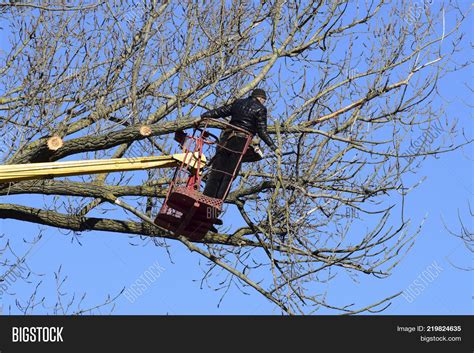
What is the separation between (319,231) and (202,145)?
3.12m

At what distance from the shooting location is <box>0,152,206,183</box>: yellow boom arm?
458 inches

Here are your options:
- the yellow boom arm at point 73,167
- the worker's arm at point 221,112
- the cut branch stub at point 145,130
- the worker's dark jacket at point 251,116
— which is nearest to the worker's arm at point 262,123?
the worker's dark jacket at point 251,116

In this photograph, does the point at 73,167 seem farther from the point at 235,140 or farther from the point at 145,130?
the point at 235,140

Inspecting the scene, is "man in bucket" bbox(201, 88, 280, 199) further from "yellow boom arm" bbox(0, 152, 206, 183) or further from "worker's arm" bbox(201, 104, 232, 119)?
"yellow boom arm" bbox(0, 152, 206, 183)

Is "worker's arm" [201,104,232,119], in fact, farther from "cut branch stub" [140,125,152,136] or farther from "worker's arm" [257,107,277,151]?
"cut branch stub" [140,125,152,136]

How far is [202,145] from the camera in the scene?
11836 millimetres

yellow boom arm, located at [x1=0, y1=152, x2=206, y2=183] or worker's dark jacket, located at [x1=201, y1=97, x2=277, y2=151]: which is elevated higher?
worker's dark jacket, located at [x1=201, y1=97, x2=277, y2=151]

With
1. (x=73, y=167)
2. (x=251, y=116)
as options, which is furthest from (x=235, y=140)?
(x=73, y=167)

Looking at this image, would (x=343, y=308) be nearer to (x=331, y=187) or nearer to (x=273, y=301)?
(x=273, y=301)

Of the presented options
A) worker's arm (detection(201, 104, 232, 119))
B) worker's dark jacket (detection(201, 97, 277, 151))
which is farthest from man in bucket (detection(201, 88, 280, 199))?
worker's arm (detection(201, 104, 232, 119))

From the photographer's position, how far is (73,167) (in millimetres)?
11664

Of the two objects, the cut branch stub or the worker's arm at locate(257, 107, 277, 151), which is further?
the cut branch stub

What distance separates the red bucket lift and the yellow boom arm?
3.5 inches

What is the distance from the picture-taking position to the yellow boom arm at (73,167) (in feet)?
38.1
